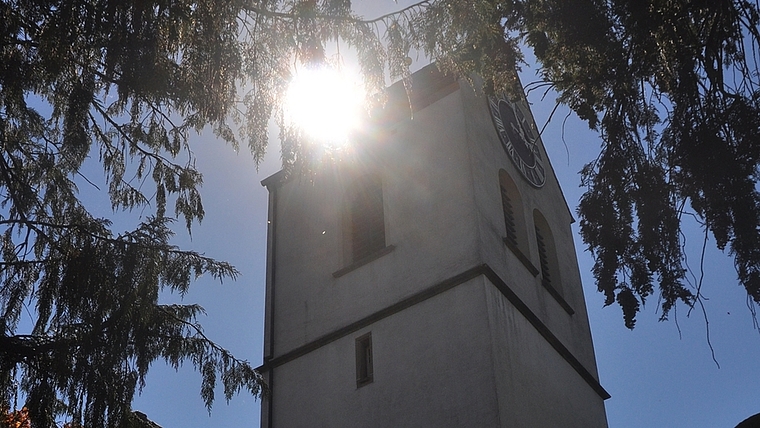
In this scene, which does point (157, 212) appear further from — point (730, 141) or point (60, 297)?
point (730, 141)

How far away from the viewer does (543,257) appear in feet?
65.2

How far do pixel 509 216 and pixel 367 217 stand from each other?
100.0 inches

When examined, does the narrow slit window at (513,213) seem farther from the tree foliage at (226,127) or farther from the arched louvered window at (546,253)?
the tree foliage at (226,127)

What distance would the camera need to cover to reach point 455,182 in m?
17.5

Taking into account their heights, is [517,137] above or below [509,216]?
above

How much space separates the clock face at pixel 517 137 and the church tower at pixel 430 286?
0.17ft

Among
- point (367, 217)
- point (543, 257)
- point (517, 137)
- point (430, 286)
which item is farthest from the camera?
point (517, 137)

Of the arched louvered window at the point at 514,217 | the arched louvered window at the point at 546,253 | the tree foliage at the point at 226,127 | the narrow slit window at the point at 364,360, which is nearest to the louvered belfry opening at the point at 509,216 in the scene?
the arched louvered window at the point at 514,217

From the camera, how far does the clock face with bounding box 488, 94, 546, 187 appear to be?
19797 millimetres

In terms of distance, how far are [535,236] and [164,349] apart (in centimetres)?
1013

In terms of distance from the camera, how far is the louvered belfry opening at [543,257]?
19406 mm

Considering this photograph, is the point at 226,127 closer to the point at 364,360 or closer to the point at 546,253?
the point at 364,360

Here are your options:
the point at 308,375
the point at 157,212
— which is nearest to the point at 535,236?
the point at 308,375

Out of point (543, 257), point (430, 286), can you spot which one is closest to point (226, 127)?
point (430, 286)
